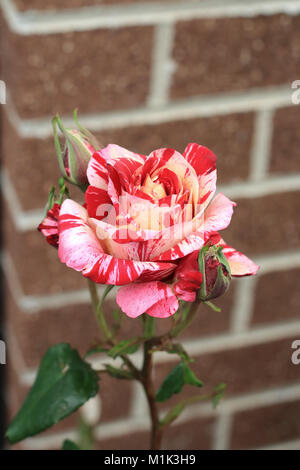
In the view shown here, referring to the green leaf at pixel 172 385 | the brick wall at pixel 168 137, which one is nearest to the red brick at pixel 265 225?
the brick wall at pixel 168 137

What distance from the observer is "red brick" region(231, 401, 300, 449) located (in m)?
0.72

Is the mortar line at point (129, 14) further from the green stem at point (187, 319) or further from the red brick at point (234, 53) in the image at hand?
the green stem at point (187, 319)

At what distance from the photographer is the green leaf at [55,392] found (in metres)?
0.34

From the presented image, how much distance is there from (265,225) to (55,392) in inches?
12.4

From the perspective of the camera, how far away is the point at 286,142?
0.59 m

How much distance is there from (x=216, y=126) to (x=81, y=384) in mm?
278

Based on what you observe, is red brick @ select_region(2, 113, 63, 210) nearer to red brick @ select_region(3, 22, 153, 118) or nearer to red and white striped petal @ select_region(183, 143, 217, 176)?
red brick @ select_region(3, 22, 153, 118)

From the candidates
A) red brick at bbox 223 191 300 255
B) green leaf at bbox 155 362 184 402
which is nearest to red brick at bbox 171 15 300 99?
red brick at bbox 223 191 300 255

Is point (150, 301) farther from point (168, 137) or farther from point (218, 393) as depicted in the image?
point (168, 137)

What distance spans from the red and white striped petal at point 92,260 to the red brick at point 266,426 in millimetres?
494

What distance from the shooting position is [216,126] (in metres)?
0.56

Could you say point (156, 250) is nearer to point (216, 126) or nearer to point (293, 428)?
point (216, 126)

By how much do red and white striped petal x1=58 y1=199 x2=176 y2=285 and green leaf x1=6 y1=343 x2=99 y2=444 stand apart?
10 centimetres
